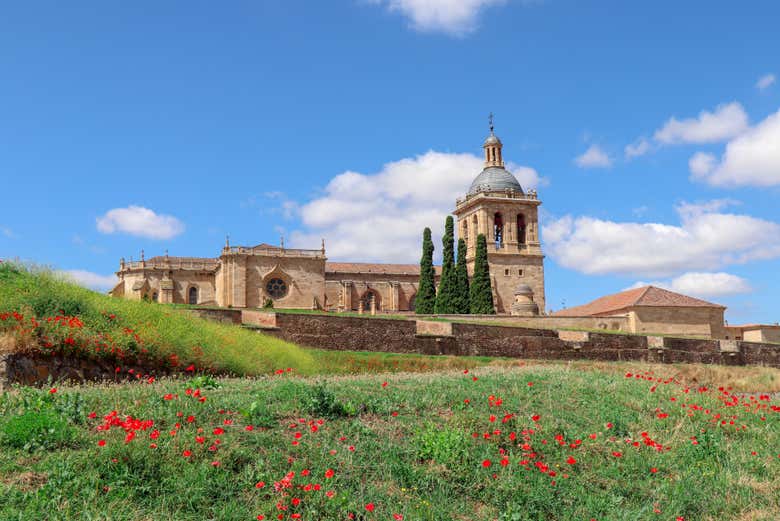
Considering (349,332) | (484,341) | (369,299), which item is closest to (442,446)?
(349,332)

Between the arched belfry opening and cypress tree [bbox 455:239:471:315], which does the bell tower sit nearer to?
the arched belfry opening

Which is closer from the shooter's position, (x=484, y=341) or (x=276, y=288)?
(x=484, y=341)

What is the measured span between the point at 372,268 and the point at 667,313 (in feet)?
87.5

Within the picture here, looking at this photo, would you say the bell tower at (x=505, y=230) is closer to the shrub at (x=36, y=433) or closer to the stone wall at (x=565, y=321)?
the stone wall at (x=565, y=321)

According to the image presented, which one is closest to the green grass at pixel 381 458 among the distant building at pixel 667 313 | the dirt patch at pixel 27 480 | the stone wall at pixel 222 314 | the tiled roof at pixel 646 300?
the dirt patch at pixel 27 480

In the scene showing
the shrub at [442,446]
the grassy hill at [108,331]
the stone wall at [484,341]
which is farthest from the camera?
the stone wall at [484,341]

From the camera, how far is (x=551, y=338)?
2620 cm

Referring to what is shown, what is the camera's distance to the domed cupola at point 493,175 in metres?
65.2

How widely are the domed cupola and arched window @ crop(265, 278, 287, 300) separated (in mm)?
22122

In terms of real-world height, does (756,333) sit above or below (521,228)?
below

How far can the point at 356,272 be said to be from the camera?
6309cm

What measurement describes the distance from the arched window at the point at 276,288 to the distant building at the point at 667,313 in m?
22.6

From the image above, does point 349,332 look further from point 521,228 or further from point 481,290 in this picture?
point 521,228

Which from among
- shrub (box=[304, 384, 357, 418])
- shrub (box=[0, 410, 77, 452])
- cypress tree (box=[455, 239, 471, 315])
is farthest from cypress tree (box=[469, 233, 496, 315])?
shrub (box=[0, 410, 77, 452])
